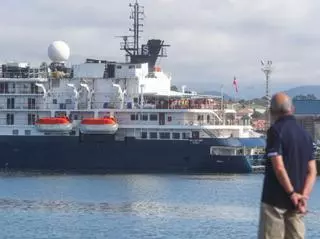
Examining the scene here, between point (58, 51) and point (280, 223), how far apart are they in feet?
227

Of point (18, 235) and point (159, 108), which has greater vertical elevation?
point (159, 108)

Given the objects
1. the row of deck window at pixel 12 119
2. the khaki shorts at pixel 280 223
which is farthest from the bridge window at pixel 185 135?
the khaki shorts at pixel 280 223

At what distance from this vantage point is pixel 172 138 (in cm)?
7019

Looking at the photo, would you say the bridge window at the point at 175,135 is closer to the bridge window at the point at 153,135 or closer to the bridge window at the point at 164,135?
the bridge window at the point at 164,135

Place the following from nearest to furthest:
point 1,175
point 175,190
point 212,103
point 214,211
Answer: point 214,211 < point 175,190 < point 1,175 < point 212,103

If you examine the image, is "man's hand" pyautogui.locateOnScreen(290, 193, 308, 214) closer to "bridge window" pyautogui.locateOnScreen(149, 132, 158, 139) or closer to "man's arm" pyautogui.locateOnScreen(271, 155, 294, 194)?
"man's arm" pyautogui.locateOnScreen(271, 155, 294, 194)

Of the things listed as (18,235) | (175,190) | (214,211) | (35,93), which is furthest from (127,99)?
(18,235)

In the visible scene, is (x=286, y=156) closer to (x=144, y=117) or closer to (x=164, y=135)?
(x=164, y=135)

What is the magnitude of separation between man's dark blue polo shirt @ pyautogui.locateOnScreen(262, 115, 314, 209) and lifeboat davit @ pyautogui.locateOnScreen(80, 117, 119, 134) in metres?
59.7

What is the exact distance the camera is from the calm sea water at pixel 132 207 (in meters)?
32.2

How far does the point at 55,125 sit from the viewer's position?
7075 centimetres

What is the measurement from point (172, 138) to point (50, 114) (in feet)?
34.8

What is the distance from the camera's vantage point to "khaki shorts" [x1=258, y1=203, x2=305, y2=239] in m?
10.2

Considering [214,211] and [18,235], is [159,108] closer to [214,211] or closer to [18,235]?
[214,211]
